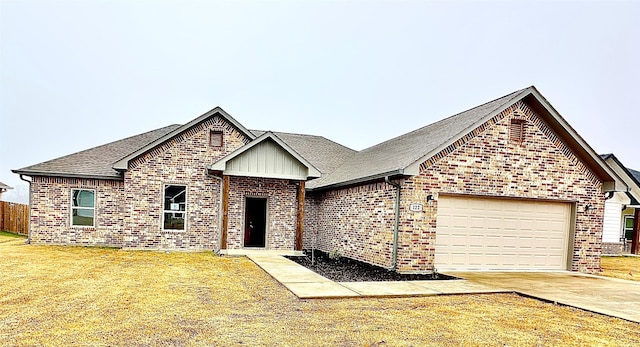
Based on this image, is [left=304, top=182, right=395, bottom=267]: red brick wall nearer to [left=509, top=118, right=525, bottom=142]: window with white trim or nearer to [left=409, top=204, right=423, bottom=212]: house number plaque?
[left=409, top=204, right=423, bottom=212]: house number plaque

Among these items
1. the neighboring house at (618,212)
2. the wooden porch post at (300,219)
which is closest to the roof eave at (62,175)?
the wooden porch post at (300,219)

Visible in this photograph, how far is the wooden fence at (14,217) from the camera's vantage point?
1902 cm

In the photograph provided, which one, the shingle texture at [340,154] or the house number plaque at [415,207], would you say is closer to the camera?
the house number plaque at [415,207]

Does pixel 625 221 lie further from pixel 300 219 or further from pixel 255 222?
pixel 255 222

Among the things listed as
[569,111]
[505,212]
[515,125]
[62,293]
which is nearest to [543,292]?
[505,212]

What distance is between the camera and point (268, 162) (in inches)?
556

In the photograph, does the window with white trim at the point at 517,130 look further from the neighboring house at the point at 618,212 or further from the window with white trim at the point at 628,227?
the window with white trim at the point at 628,227

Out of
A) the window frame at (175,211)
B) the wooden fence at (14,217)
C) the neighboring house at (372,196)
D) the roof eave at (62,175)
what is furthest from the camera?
the wooden fence at (14,217)

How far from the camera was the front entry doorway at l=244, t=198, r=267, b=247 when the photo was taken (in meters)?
16.3

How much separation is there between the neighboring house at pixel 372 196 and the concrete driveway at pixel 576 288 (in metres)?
0.76

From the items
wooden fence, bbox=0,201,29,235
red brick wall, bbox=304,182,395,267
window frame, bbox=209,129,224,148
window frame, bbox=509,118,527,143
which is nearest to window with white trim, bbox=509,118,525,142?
window frame, bbox=509,118,527,143

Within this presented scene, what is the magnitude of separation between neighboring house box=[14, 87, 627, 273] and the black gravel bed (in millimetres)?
350

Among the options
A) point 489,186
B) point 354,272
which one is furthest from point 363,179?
point 489,186

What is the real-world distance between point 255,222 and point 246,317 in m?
10.7
